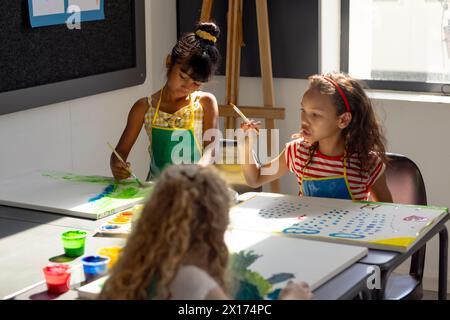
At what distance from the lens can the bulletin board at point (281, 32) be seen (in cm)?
381

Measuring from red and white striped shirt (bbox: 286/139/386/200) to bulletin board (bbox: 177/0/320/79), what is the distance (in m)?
1.26

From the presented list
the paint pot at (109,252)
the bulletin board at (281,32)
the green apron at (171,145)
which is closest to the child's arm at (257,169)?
the green apron at (171,145)

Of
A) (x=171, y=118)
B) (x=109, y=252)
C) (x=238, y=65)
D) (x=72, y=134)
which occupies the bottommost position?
(x=109, y=252)

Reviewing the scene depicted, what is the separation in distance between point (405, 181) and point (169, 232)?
142cm

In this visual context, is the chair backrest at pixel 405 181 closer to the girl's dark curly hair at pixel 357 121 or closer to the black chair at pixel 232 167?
the girl's dark curly hair at pixel 357 121

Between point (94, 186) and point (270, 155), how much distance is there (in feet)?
4.44

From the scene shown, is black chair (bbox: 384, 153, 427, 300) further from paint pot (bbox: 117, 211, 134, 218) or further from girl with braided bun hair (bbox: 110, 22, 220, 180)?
paint pot (bbox: 117, 211, 134, 218)

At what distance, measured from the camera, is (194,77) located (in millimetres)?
2783

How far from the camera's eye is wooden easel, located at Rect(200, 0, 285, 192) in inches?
148

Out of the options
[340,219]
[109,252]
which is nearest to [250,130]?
[340,219]

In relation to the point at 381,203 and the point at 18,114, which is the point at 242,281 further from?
the point at 18,114

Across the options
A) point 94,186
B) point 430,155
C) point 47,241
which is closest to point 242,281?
point 47,241

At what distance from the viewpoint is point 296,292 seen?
1573mm

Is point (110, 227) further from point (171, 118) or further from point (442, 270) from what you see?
point (442, 270)
